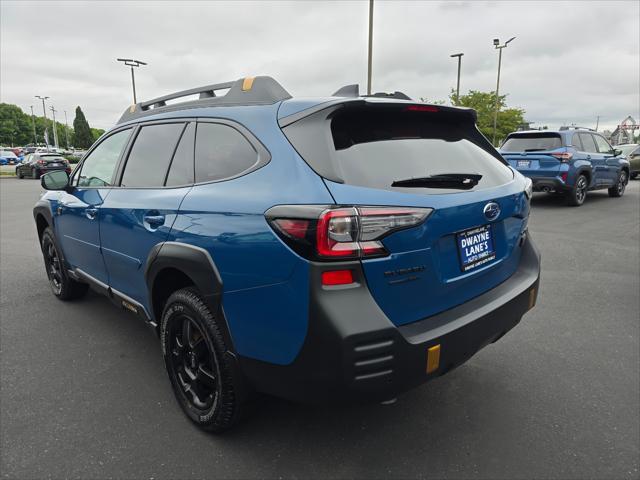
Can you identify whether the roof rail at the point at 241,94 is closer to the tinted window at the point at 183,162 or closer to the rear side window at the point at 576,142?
the tinted window at the point at 183,162

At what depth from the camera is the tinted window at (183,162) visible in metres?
2.50

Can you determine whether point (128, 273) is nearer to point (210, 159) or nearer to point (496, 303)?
point (210, 159)

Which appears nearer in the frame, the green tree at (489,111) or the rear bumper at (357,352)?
the rear bumper at (357,352)

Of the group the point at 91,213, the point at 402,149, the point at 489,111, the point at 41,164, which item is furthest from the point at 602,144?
the point at 489,111

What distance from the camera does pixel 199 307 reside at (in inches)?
87.4

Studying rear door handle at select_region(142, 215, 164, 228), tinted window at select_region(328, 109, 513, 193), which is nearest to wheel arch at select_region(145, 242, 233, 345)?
rear door handle at select_region(142, 215, 164, 228)

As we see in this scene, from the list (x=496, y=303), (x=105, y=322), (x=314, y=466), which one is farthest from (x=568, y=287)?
(x=105, y=322)

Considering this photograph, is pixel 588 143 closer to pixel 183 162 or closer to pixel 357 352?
pixel 183 162

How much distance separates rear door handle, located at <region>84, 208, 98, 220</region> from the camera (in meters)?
3.23

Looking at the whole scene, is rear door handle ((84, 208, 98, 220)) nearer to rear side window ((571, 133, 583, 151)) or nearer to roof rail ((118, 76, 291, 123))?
roof rail ((118, 76, 291, 123))

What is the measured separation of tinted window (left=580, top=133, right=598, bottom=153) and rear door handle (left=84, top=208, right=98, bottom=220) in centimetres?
1081

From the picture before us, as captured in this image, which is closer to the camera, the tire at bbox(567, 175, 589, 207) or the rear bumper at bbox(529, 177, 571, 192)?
the rear bumper at bbox(529, 177, 571, 192)

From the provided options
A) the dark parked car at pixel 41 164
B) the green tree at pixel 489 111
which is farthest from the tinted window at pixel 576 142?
the green tree at pixel 489 111

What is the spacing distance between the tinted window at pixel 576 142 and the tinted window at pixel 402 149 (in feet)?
29.5
